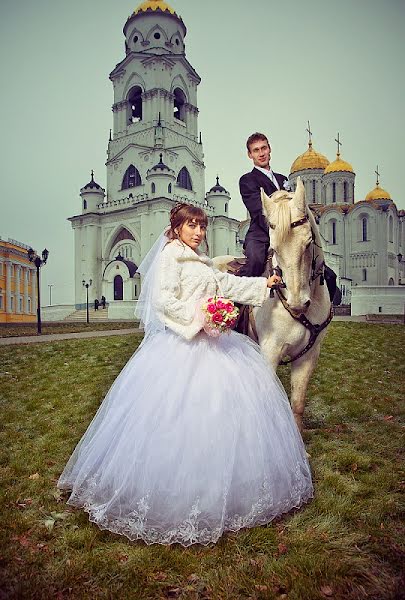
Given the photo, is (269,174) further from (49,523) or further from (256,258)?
(49,523)

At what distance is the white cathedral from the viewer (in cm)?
4781

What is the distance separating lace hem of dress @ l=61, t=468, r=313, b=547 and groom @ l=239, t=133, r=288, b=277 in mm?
2142

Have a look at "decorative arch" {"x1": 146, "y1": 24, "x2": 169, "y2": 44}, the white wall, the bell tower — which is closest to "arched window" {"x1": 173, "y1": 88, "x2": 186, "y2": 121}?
the bell tower

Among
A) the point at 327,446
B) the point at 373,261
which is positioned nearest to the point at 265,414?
the point at 327,446

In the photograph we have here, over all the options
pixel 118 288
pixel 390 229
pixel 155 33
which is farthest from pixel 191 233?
pixel 155 33

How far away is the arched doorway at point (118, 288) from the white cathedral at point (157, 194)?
11 centimetres

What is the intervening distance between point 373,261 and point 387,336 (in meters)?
39.4

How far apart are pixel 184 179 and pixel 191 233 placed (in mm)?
49539

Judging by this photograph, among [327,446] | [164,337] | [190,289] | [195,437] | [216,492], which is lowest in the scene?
[327,446]

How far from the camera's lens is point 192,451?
306 cm

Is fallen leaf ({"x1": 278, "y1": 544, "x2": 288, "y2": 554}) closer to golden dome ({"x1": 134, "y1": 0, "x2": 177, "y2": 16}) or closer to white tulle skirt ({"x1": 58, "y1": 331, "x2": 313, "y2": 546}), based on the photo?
white tulle skirt ({"x1": 58, "y1": 331, "x2": 313, "y2": 546})

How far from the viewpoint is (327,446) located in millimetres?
4832

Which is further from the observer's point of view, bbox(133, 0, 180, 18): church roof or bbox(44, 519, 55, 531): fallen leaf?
bbox(133, 0, 180, 18): church roof

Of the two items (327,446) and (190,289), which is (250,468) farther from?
(327,446)
